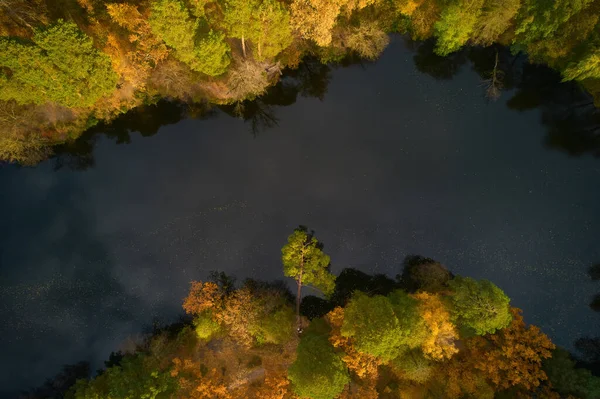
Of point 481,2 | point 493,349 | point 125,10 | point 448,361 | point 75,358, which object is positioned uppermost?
point 481,2

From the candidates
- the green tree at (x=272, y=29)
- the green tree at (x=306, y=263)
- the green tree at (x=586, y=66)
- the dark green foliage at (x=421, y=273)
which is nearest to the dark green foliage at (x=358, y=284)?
the dark green foliage at (x=421, y=273)

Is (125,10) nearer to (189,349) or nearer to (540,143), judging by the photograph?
(189,349)

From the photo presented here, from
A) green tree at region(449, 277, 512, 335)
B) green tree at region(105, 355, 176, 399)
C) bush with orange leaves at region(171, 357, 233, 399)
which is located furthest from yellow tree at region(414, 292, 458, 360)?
green tree at region(105, 355, 176, 399)

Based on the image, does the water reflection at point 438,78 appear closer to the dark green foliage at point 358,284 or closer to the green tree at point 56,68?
the green tree at point 56,68

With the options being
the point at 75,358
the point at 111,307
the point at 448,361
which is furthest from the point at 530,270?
the point at 75,358

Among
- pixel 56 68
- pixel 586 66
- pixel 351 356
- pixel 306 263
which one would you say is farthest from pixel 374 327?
pixel 56 68

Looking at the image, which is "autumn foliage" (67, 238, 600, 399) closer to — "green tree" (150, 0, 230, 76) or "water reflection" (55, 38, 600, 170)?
"water reflection" (55, 38, 600, 170)
